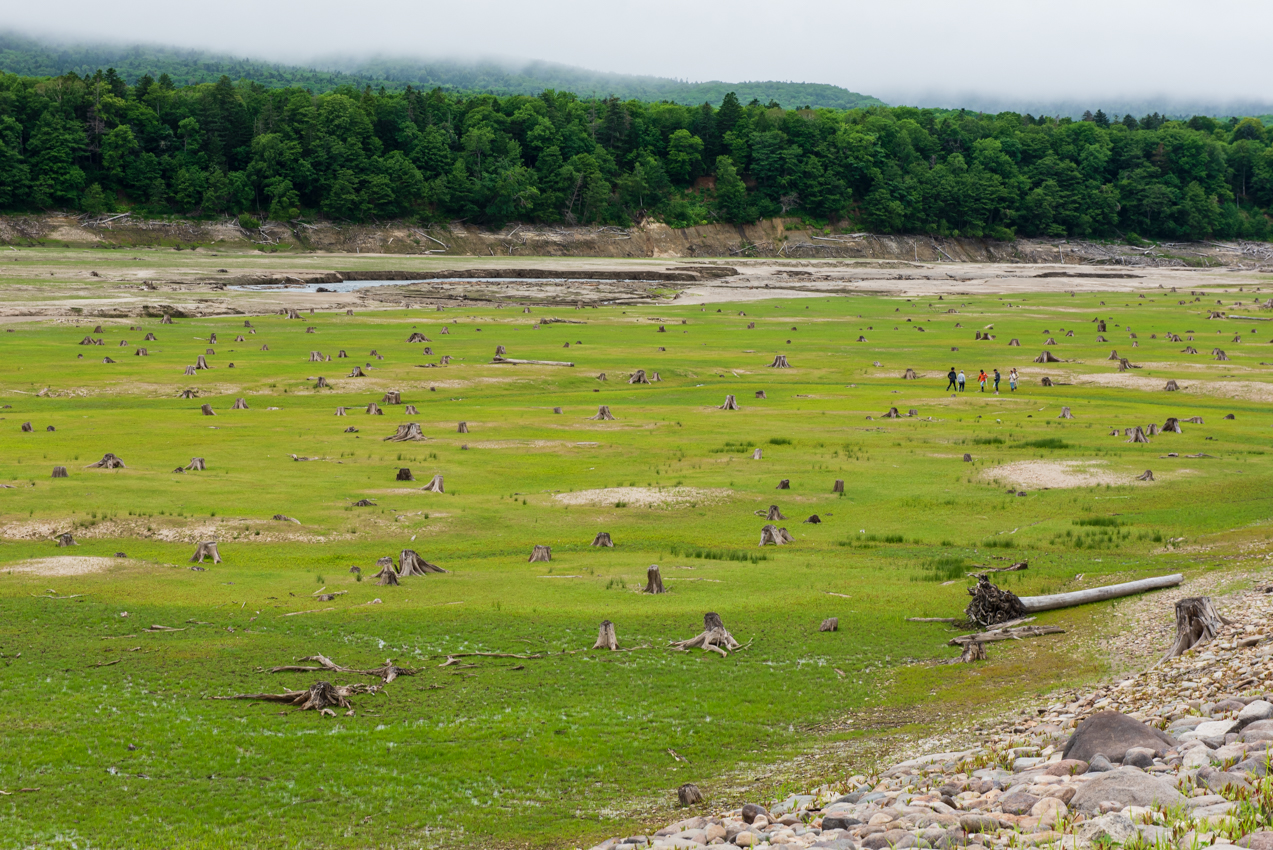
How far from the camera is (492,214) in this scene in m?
187

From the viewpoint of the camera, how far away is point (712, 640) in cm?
2148

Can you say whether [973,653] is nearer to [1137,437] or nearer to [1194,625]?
[1194,625]

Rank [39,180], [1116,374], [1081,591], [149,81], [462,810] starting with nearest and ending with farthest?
[462,810] → [1081,591] → [1116,374] → [39,180] → [149,81]

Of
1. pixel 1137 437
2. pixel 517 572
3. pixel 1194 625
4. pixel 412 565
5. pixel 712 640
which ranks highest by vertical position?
pixel 1194 625

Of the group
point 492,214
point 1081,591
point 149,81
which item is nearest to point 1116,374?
point 1081,591

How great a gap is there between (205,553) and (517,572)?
8.03 meters

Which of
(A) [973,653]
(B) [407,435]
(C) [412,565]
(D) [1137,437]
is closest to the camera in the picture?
(A) [973,653]

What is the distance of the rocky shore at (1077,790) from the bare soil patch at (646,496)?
20228 mm

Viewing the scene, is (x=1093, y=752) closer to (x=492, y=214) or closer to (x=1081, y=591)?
(x=1081, y=591)

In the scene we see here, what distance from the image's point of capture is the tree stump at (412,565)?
88.2 ft

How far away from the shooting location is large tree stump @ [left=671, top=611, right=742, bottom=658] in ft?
70.3

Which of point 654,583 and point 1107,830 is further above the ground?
point 1107,830

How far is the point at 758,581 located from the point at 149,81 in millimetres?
189547

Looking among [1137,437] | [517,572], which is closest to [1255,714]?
[517,572]
